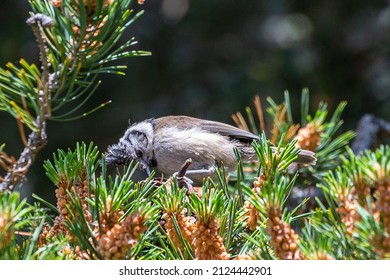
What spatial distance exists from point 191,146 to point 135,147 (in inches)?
17.5

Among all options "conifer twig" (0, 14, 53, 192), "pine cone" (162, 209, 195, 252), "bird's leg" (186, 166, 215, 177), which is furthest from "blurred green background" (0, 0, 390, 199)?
"pine cone" (162, 209, 195, 252)

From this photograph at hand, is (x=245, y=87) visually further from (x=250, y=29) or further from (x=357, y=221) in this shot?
(x=357, y=221)

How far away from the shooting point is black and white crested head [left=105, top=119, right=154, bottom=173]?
2865 mm

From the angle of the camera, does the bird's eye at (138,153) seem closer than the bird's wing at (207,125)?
Yes

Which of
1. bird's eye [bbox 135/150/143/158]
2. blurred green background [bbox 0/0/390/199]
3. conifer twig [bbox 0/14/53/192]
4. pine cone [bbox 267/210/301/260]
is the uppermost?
blurred green background [bbox 0/0/390/199]

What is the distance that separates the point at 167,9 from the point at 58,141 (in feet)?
5.41

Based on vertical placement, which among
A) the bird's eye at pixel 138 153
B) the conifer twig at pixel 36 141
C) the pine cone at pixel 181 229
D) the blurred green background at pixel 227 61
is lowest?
the pine cone at pixel 181 229

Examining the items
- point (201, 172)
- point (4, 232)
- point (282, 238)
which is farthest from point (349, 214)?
Result: point (201, 172)

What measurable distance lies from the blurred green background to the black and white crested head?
1.50 meters

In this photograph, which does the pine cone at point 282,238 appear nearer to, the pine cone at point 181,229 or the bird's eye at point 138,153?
the pine cone at point 181,229

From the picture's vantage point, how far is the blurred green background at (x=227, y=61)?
5.09 m

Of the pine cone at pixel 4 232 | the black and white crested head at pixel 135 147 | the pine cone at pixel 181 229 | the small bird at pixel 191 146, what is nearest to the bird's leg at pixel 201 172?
the small bird at pixel 191 146

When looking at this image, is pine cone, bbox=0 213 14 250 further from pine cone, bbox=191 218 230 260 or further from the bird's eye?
the bird's eye

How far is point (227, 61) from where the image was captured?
19.0ft
